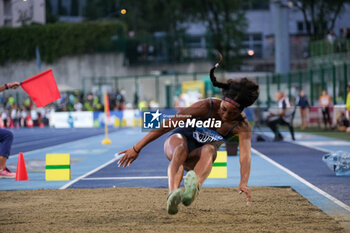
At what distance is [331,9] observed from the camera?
5616cm

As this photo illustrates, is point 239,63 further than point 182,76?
Yes

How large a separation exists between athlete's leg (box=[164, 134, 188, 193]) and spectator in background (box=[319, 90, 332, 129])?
22037 mm

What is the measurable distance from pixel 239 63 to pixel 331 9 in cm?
1646

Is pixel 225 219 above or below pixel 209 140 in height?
below

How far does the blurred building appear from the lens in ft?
111

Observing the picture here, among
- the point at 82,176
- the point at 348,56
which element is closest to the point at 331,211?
the point at 82,176

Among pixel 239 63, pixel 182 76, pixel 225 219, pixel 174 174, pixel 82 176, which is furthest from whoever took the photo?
pixel 239 63

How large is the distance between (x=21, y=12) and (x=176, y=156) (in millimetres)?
28501

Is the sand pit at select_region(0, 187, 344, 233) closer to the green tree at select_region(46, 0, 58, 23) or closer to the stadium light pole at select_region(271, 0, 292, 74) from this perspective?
the stadium light pole at select_region(271, 0, 292, 74)

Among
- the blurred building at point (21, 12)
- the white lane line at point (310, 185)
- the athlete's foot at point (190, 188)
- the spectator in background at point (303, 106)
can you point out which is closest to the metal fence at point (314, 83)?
the spectator in background at point (303, 106)

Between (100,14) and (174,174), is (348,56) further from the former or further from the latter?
(100,14)

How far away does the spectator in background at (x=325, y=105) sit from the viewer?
28.8m

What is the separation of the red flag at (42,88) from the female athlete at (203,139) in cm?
496

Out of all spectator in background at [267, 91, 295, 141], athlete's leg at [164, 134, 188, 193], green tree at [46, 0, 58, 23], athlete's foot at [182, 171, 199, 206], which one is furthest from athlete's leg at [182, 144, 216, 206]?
green tree at [46, 0, 58, 23]
